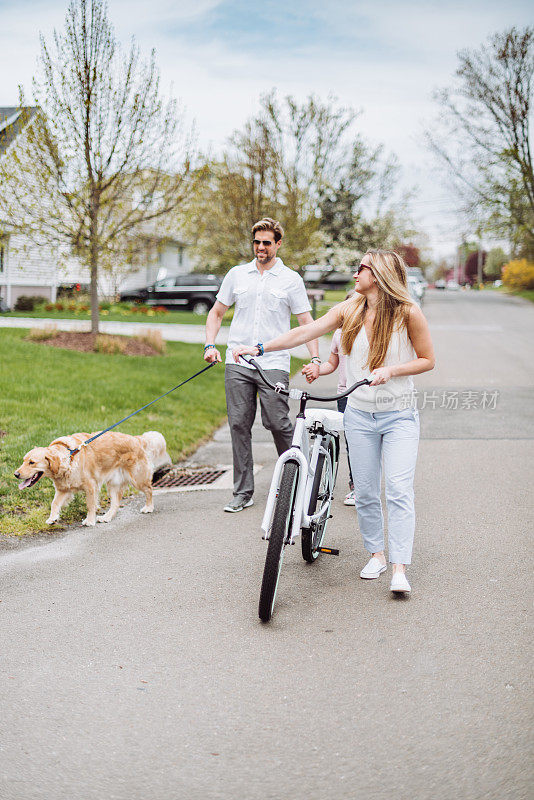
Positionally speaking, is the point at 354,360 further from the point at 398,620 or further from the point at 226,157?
the point at 226,157

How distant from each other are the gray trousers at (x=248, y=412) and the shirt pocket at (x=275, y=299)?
508mm

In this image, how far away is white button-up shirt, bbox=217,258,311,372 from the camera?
6.67m

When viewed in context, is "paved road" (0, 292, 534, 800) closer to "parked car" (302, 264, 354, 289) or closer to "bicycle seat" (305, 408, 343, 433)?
"bicycle seat" (305, 408, 343, 433)

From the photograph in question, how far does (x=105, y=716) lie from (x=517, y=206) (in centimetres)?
Answer: 4570

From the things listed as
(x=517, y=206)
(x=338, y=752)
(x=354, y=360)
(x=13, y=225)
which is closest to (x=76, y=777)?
(x=338, y=752)

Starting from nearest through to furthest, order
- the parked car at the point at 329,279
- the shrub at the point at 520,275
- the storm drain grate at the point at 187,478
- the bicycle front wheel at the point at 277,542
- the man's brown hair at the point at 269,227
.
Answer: the bicycle front wheel at the point at 277,542 → the man's brown hair at the point at 269,227 → the storm drain grate at the point at 187,478 → the parked car at the point at 329,279 → the shrub at the point at 520,275

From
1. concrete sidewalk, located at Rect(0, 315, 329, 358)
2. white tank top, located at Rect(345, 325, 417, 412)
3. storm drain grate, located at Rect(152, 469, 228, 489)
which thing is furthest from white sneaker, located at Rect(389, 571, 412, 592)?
concrete sidewalk, located at Rect(0, 315, 329, 358)

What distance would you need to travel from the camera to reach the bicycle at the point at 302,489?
4.45m

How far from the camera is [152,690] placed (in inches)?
147

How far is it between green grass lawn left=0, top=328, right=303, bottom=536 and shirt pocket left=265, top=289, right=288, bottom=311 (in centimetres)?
227

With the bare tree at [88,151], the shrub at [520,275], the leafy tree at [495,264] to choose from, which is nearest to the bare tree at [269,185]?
the bare tree at [88,151]

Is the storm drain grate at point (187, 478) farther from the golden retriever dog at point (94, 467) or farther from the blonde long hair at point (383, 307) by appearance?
the blonde long hair at point (383, 307)

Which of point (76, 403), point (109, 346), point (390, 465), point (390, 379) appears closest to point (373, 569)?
point (390, 465)

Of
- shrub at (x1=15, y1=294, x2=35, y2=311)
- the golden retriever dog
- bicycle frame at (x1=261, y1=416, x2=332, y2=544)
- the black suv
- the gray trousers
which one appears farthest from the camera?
the black suv
